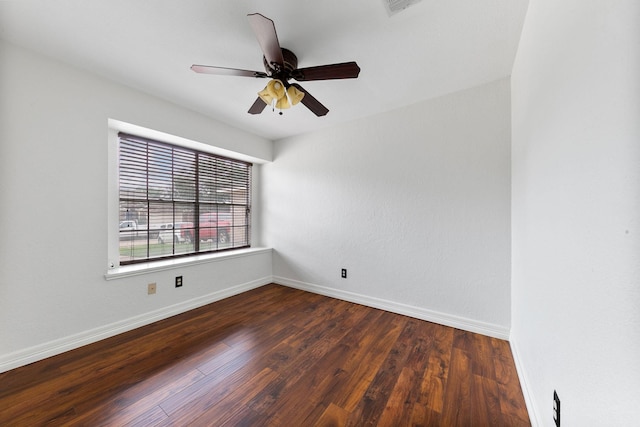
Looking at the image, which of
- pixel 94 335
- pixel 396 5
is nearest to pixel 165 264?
pixel 94 335

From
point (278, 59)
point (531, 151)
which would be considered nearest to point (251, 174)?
point (278, 59)

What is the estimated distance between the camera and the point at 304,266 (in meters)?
3.38

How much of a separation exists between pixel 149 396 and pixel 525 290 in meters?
2.51

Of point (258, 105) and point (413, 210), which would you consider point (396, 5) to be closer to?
point (258, 105)

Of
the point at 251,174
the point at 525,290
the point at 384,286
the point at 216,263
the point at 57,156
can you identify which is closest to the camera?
the point at 525,290

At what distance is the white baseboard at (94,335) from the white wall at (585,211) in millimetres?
3052

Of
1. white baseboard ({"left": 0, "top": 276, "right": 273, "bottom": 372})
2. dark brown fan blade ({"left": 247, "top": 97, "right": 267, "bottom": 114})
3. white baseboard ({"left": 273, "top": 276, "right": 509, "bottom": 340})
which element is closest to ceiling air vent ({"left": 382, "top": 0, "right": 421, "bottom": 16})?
dark brown fan blade ({"left": 247, "top": 97, "right": 267, "bottom": 114})

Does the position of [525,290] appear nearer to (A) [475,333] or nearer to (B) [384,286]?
(A) [475,333]

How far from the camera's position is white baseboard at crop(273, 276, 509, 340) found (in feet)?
6.98

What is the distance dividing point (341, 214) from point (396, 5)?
2131mm

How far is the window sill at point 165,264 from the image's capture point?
2.18 meters

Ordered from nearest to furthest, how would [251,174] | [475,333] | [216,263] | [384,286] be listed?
[475,333], [384,286], [216,263], [251,174]

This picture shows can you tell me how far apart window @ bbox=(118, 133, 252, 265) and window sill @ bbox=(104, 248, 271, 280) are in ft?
0.49

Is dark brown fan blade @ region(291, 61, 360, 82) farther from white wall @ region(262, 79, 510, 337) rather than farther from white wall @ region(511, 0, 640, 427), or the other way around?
white wall @ region(262, 79, 510, 337)
